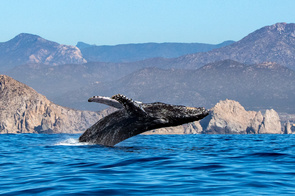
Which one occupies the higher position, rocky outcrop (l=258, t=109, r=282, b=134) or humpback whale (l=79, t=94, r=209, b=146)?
humpback whale (l=79, t=94, r=209, b=146)

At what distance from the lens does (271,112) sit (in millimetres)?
176125

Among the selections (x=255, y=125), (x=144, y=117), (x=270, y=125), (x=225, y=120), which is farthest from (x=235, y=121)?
(x=144, y=117)

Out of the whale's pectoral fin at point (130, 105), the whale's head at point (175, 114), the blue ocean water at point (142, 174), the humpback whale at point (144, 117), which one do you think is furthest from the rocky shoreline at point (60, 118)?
the blue ocean water at point (142, 174)

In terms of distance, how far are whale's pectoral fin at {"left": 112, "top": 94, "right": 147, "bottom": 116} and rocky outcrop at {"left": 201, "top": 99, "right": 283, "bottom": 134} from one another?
141 metres

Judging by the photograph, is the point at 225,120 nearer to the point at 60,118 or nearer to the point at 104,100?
the point at 60,118

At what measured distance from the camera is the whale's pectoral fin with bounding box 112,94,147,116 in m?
15.0

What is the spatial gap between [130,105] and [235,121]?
15244 centimetres

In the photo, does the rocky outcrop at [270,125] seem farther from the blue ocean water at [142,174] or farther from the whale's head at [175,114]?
the blue ocean water at [142,174]

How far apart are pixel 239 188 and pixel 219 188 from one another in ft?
1.49

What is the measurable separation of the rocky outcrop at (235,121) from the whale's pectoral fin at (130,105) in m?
141

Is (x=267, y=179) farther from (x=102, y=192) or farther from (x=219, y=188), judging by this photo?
(x=102, y=192)

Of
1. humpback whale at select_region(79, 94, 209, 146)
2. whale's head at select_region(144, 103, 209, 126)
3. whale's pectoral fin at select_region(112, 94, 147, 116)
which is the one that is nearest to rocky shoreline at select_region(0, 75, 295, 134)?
humpback whale at select_region(79, 94, 209, 146)

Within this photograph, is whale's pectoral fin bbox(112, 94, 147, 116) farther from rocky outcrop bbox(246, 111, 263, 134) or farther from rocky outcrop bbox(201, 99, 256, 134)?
rocky outcrop bbox(246, 111, 263, 134)

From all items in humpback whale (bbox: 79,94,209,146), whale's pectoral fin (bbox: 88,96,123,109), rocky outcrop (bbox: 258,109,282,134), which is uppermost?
whale's pectoral fin (bbox: 88,96,123,109)
